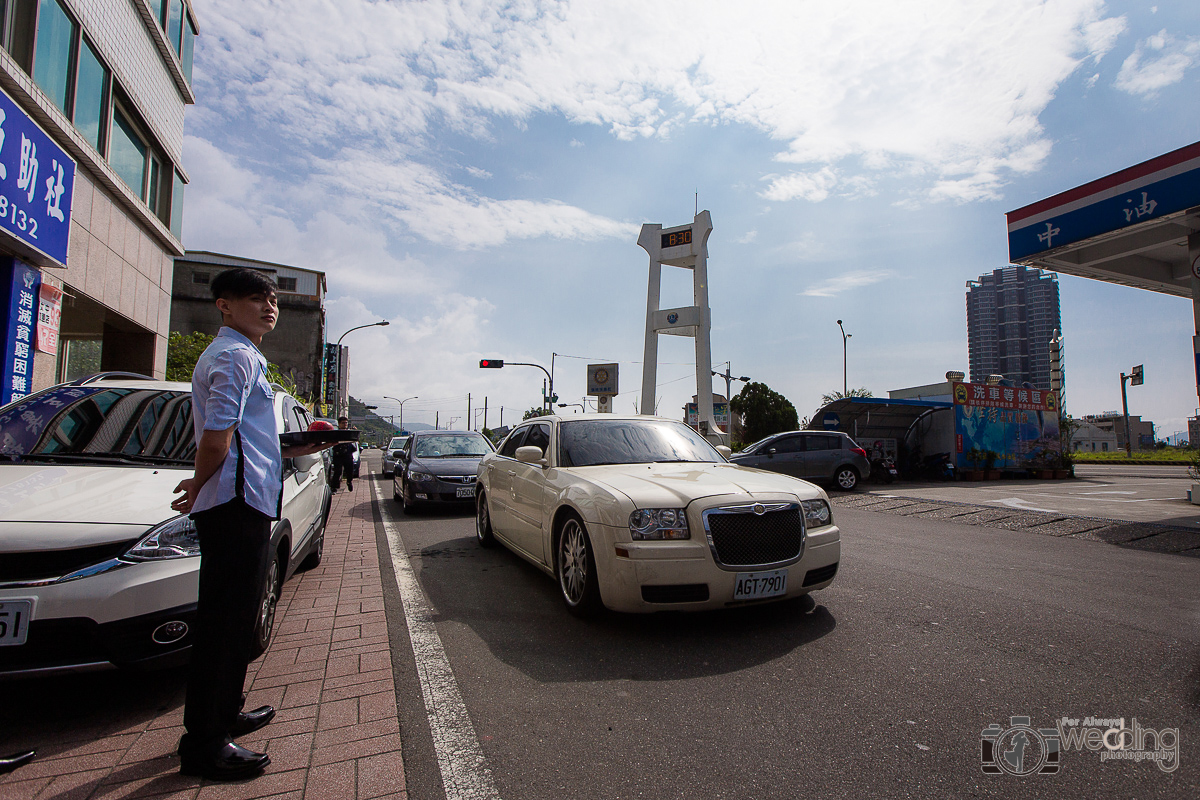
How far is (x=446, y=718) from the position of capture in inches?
109

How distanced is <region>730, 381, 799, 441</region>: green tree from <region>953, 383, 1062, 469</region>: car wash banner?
26.0 metres

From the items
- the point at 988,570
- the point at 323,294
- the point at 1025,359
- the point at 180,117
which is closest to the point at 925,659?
the point at 988,570

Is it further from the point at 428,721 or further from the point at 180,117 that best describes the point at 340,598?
the point at 180,117

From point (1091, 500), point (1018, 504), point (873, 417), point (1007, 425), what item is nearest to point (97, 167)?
point (1018, 504)

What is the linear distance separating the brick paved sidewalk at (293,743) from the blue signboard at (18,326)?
7.16 meters

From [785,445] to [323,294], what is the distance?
6460 cm

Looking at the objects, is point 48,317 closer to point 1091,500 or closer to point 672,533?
point 672,533

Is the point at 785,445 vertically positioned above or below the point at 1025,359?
below

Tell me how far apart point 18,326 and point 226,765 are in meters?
8.99

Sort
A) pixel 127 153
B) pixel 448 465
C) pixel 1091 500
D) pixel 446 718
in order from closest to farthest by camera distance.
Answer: pixel 446 718, pixel 448 465, pixel 127 153, pixel 1091 500

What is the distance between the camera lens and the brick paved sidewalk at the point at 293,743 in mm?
2215

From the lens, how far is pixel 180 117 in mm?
14500

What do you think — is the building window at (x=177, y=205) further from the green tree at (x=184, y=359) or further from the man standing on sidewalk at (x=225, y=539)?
the man standing on sidewalk at (x=225, y=539)

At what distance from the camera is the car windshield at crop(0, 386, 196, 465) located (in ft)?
12.1
